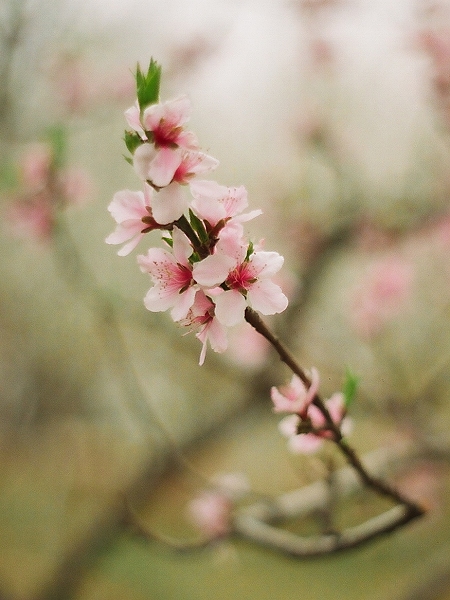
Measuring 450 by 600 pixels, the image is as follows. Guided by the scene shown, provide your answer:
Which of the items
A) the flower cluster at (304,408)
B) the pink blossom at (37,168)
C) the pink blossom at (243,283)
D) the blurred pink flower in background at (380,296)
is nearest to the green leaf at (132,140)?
the pink blossom at (243,283)

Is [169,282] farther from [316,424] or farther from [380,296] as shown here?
[380,296]

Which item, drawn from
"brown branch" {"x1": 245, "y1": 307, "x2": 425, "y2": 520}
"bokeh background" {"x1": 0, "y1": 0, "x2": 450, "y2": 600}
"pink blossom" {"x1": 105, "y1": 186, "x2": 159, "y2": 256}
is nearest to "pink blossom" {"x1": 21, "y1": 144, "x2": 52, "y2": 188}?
"bokeh background" {"x1": 0, "y1": 0, "x2": 450, "y2": 600}

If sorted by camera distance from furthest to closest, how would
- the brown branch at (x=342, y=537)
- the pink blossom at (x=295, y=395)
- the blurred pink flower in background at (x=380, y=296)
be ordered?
the blurred pink flower in background at (x=380, y=296), the brown branch at (x=342, y=537), the pink blossom at (x=295, y=395)

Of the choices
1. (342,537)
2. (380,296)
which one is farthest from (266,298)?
(380,296)

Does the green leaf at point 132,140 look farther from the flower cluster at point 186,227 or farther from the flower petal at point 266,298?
the flower petal at point 266,298

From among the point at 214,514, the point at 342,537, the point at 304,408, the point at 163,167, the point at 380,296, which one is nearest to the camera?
the point at 163,167
